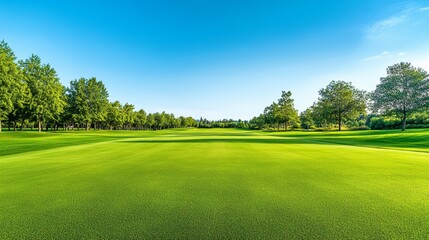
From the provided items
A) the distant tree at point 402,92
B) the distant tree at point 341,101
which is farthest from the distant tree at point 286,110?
the distant tree at point 402,92

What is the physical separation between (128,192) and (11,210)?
2167mm

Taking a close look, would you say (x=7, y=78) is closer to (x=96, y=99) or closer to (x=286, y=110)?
(x=96, y=99)

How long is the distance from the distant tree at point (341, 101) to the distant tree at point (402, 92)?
56.4 feet

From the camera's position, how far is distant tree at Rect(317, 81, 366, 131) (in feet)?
197

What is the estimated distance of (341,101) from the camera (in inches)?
2411

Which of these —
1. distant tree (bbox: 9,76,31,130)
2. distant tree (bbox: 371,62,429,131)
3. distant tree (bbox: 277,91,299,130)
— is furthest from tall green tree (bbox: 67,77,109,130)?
distant tree (bbox: 371,62,429,131)

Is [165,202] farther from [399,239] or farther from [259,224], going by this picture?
[399,239]

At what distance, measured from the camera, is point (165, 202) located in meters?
4.61

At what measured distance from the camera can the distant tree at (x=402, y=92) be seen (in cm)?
3888

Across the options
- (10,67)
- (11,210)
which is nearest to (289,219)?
(11,210)

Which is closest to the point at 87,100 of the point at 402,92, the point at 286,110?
the point at 286,110

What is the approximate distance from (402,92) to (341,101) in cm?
2132

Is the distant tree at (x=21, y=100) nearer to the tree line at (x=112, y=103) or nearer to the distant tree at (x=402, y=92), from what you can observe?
the tree line at (x=112, y=103)

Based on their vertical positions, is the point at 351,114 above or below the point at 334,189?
above
